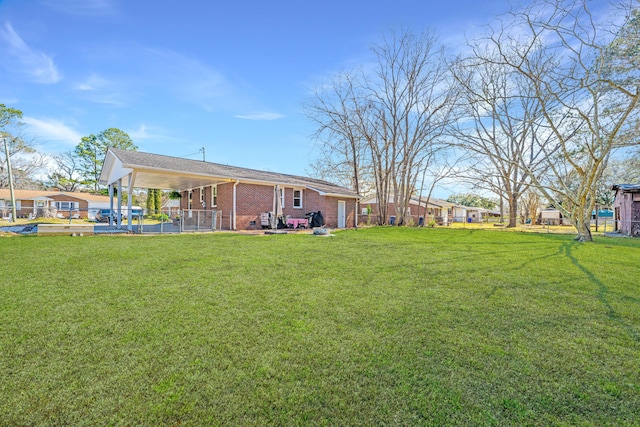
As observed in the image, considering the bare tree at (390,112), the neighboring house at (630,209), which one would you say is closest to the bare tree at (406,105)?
the bare tree at (390,112)

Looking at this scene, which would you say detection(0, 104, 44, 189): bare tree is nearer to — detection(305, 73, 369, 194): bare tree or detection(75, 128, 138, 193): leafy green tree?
detection(75, 128, 138, 193): leafy green tree

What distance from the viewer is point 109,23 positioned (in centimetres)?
973

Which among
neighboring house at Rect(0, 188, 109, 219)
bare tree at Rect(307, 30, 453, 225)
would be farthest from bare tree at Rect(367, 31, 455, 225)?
neighboring house at Rect(0, 188, 109, 219)

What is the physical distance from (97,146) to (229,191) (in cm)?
3636

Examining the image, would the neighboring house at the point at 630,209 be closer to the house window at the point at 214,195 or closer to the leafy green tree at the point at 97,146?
the house window at the point at 214,195

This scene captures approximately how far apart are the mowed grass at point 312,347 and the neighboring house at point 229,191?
8930mm

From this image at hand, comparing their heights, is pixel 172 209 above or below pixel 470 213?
below

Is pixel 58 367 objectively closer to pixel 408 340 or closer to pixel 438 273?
pixel 408 340

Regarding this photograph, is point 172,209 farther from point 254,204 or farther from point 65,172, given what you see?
point 65,172

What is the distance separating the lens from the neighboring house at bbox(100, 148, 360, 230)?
13.3m

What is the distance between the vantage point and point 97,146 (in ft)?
129

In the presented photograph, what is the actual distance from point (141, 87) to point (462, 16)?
49.9ft

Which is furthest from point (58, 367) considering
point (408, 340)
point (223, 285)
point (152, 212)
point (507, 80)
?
point (152, 212)

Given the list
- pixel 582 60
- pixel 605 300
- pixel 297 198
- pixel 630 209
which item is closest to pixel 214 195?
pixel 297 198
